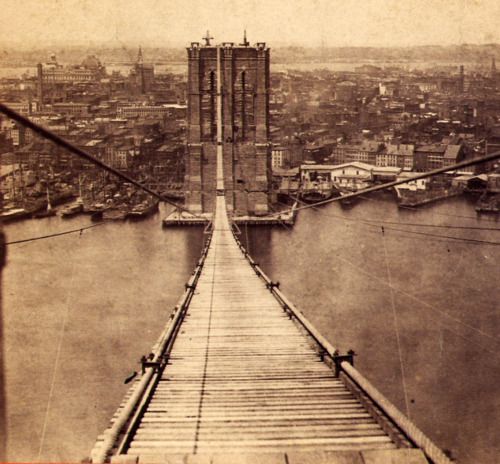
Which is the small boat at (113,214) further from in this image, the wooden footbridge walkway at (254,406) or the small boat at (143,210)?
the wooden footbridge walkway at (254,406)

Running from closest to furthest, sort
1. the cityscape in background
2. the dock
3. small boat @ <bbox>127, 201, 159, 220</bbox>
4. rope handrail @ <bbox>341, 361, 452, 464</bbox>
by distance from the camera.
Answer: rope handrail @ <bbox>341, 361, 452, 464</bbox>
the cityscape in background
the dock
small boat @ <bbox>127, 201, 159, 220</bbox>

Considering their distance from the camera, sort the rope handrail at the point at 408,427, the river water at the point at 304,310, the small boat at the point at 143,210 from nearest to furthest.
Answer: the rope handrail at the point at 408,427, the river water at the point at 304,310, the small boat at the point at 143,210

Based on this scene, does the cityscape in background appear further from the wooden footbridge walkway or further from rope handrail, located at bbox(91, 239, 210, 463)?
the wooden footbridge walkway

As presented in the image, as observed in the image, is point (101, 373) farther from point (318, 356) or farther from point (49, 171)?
point (49, 171)

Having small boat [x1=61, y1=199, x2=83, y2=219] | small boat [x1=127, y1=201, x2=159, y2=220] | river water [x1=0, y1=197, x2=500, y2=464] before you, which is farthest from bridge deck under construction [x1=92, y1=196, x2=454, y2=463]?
small boat [x1=127, y1=201, x2=159, y2=220]

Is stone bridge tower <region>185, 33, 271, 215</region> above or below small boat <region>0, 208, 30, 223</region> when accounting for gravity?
above

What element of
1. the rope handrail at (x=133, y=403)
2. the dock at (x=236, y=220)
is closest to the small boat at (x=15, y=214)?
the dock at (x=236, y=220)

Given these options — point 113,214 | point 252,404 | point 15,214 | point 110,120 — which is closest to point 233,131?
point 110,120

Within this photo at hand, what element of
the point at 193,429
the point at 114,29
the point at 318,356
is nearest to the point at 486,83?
the point at 114,29
